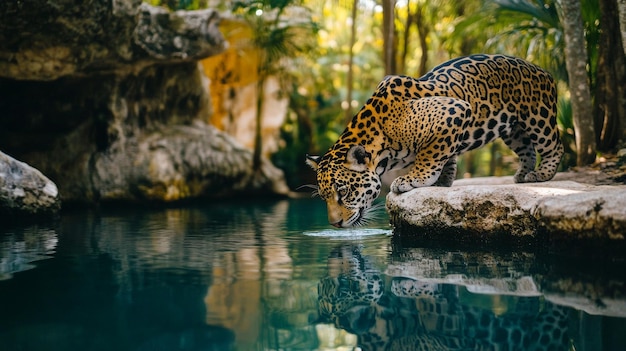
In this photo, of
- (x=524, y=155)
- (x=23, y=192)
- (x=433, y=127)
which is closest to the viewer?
(x=433, y=127)

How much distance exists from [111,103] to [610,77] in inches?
→ 326

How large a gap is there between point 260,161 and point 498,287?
37.4 ft

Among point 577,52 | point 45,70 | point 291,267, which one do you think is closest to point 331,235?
point 291,267

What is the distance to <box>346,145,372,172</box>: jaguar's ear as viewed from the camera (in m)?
6.56

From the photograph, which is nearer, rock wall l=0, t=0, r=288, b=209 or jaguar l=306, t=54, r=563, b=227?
jaguar l=306, t=54, r=563, b=227

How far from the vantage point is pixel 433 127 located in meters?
6.75

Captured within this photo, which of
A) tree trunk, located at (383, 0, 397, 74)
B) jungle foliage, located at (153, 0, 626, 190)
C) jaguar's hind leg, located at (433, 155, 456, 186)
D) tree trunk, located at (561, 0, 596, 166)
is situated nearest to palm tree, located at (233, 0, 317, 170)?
jungle foliage, located at (153, 0, 626, 190)

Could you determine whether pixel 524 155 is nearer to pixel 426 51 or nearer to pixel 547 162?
pixel 547 162

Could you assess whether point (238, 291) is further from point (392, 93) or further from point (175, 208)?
point (175, 208)

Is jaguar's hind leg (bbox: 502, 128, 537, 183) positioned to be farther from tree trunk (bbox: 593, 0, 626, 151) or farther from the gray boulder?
the gray boulder

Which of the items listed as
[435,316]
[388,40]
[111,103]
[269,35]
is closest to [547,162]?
[435,316]

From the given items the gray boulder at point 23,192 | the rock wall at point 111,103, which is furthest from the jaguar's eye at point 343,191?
the rock wall at point 111,103

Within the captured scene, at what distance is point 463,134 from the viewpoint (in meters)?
6.98

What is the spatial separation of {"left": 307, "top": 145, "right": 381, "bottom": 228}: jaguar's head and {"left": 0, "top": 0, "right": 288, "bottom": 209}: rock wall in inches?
206
